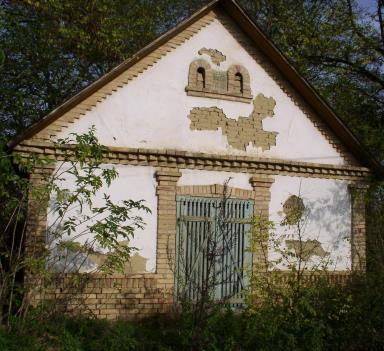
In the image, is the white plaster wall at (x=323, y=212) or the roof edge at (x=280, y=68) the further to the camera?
the white plaster wall at (x=323, y=212)

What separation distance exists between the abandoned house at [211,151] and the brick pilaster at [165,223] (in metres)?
0.02

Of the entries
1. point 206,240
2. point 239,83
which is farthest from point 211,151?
point 206,240

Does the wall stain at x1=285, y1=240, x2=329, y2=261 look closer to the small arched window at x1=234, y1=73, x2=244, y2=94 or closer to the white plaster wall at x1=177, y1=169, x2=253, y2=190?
the white plaster wall at x1=177, y1=169, x2=253, y2=190

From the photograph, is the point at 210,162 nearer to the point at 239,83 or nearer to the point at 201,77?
the point at 201,77

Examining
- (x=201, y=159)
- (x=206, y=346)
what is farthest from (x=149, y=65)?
(x=206, y=346)

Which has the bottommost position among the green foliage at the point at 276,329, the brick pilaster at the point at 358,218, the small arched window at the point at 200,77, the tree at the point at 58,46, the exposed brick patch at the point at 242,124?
the green foliage at the point at 276,329

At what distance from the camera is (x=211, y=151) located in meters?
9.16

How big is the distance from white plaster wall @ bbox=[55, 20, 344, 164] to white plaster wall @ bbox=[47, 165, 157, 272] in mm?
480

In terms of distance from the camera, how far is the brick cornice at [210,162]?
794 cm

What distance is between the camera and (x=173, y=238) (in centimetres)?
858

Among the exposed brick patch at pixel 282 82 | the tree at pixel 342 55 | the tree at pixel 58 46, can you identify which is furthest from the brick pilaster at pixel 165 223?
the tree at pixel 342 55

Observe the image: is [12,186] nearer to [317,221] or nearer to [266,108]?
[266,108]

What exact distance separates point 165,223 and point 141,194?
64 centimetres

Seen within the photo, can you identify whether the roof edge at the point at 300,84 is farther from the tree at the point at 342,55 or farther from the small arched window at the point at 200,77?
the tree at the point at 342,55
